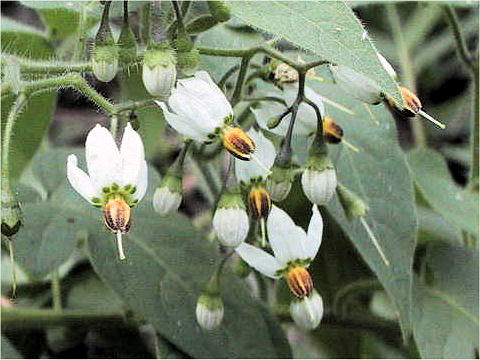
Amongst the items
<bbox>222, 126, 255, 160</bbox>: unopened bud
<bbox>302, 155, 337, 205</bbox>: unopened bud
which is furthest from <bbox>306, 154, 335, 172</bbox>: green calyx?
<bbox>222, 126, 255, 160</bbox>: unopened bud

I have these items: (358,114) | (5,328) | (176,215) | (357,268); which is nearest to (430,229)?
(357,268)

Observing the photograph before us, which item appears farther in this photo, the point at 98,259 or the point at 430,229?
the point at 430,229

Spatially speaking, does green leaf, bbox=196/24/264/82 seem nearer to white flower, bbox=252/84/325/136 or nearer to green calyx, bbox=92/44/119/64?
white flower, bbox=252/84/325/136

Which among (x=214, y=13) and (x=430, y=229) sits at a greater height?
(x=214, y=13)

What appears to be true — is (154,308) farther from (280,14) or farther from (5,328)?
(280,14)

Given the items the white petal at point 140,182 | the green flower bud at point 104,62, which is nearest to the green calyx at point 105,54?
the green flower bud at point 104,62

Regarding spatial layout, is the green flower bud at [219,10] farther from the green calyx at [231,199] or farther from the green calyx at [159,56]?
the green calyx at [231,199]
